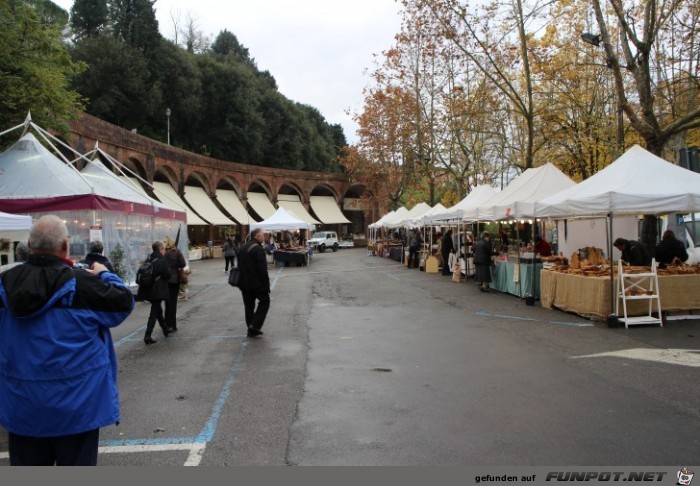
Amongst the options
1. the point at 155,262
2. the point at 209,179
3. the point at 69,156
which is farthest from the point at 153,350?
the point at 209,179

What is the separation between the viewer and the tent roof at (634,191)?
8.98 m

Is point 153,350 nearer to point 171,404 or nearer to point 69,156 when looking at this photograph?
point 171,404

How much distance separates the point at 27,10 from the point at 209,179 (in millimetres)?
A: 30346

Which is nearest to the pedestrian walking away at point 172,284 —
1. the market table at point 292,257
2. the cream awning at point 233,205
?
the market table at point 292,257

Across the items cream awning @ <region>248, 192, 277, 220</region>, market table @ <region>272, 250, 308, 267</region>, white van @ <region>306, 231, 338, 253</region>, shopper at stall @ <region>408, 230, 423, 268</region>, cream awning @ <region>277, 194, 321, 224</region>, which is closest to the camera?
shopper at stall @ <region>408, 230, 423, 268</region>

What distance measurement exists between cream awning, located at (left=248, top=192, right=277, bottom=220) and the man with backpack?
38.1 metres

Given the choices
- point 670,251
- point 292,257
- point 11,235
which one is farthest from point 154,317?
point 292,257

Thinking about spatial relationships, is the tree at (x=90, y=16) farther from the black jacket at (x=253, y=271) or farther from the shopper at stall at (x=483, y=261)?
the black jacket at (x=253, y=271)

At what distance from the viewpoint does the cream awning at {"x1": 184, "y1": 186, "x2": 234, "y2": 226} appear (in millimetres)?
38406

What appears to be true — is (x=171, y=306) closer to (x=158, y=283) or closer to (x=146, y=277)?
(x=158, y=283)

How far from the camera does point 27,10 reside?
446 inches

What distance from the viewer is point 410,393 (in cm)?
550

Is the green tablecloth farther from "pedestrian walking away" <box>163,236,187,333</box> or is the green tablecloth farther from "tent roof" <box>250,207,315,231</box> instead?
"tent roof" <box>250,207,315,231</box>

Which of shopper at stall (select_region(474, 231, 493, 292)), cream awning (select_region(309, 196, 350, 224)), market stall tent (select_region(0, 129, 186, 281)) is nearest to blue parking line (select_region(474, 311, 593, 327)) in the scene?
shopper at stall (select_region(474, 231, 493, 292))
